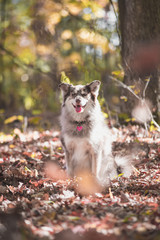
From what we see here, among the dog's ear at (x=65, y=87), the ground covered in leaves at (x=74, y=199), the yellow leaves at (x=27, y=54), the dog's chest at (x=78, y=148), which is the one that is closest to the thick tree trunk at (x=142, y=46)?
the ground covered in leaves at (x=74, y=199)

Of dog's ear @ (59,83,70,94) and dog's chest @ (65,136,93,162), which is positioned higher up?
dog's ear @ (59,83,70,94)

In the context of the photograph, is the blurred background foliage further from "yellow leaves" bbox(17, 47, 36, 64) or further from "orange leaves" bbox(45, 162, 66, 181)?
"orange leaves" bbox(45, 162, 66, 181)

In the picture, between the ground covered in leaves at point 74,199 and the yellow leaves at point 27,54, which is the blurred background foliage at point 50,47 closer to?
the yellow leaves at point 27,54

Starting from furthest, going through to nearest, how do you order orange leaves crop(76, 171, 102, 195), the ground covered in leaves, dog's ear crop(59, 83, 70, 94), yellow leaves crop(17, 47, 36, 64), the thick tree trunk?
Answer: yellow leaves crop(17, 47, 36, 64)
the thick tree trunk
dog's ear crop(59, 83, 70, 94)
orange leaves crop(76, 171, 102, 195)
the ground covered in leaves

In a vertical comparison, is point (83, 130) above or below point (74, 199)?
above

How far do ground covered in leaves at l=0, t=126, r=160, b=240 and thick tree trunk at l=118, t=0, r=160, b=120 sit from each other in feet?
3.75

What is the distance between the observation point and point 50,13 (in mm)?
9609

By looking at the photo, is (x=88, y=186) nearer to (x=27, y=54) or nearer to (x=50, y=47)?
(x=50, y=47)

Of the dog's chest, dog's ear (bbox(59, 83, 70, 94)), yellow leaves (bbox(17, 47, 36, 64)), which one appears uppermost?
yellow leaves (bbox(17, 47, 36, 64))

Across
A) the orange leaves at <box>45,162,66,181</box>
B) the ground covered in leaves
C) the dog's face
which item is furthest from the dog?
the ground covered in leaves

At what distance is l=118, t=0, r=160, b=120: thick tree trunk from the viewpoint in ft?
19.9

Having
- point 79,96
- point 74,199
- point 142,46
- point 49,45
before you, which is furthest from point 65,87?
point 49,45

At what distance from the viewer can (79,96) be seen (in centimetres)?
436

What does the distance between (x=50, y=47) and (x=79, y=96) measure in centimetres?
816
